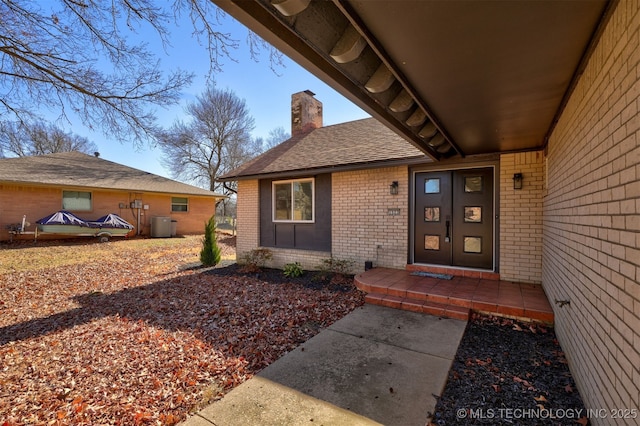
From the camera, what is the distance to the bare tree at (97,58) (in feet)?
14.9

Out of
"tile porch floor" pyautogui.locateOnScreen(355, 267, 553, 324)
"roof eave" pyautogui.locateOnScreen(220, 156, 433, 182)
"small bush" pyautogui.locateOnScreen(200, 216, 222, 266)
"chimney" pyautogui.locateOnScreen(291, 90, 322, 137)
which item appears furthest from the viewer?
"chimney" pyautogui.locateOnScreen(291, 90, 322, 137)

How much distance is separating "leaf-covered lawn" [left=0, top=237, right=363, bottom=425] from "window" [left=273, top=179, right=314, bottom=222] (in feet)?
6.96

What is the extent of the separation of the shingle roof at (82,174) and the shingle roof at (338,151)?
9970 millimetres

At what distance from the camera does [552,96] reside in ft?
9.43

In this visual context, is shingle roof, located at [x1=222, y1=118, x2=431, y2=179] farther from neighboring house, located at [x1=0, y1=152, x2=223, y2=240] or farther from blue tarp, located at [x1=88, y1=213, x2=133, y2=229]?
neighboring house, located at [x1=0, y1=152, x2=223, y2=240]

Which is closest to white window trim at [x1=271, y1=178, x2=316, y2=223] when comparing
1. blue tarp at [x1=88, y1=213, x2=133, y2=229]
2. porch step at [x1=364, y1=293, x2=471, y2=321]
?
porch step at [x1=364, y1=293, x2=471, y2=321]

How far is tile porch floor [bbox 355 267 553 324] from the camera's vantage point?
13.0 ft

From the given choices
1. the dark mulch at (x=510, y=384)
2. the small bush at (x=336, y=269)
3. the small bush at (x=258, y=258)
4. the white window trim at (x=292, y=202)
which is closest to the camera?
the dark mulch at (x=510, y=384)

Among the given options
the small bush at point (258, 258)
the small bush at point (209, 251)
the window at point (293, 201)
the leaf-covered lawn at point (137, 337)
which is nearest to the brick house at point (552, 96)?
the leaf-covered lawn at point (137, 337)

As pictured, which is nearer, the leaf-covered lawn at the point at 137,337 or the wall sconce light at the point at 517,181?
the leaf-covered lawn at the point at 137,337

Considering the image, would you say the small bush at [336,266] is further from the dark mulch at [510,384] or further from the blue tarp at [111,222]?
the blue tarp at [111,222]

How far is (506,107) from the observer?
3.12m

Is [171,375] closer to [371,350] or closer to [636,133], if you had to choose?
[371,350]

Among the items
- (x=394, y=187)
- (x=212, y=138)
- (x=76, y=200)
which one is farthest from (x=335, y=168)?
(x=212, y=138)
